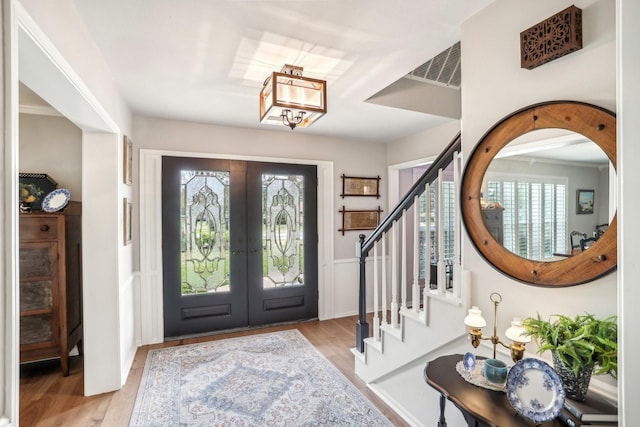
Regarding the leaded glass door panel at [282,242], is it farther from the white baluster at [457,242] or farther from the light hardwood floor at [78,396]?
the white baluster at [457,242]

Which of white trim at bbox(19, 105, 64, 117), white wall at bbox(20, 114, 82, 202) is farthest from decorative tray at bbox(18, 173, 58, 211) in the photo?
white trim at bbox(19, 105, 64, 117)

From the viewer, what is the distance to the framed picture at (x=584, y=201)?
1.26 metres

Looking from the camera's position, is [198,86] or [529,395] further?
[198,86]

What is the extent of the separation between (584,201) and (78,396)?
3489mm

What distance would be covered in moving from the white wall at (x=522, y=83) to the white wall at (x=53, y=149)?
11.5 ft

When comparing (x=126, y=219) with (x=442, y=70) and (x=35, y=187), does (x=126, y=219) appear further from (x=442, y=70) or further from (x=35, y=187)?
(x=442, y=70)

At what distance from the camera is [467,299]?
5.70 ft

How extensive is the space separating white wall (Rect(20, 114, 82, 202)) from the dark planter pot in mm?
3919

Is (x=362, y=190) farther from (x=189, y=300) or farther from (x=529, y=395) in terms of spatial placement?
(x=529, y=395)

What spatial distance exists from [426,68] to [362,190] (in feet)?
6.38

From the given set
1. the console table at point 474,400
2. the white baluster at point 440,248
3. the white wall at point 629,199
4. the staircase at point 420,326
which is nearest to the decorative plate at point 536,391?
the console table at point 474,400

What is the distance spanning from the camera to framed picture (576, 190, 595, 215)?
126 centimetres

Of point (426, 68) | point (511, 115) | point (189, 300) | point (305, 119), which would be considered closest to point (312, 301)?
point (189, 300)

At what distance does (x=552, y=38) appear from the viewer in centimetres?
132
